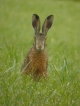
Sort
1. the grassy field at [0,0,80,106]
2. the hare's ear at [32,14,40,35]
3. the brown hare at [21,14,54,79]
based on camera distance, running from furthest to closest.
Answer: the hare's ear at [32,14,40,35]
the brown hare at [21,14,54,79]
the grassy field at [0,0,80,106]

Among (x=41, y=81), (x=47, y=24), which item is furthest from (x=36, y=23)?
(x=41, y=81)

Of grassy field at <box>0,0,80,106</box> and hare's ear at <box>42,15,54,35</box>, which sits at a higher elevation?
hare's ear at <box>42,15,54,35</box>

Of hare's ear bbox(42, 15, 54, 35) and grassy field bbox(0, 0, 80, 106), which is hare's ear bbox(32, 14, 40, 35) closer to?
hare's ear bbox(42, 15, 54, 35)

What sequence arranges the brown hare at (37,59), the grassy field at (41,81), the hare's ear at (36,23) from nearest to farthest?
the grassy field at (41,81), the brown hare at (37,59), the hare's ear at (36,23)

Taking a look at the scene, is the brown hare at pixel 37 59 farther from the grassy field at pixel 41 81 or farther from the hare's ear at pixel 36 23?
the grassy field at pixel 41 81

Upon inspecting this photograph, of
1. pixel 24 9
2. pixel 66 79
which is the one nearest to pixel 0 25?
pixel 24 9

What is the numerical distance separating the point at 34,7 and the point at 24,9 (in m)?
0.51

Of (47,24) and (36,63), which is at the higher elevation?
(47,24)

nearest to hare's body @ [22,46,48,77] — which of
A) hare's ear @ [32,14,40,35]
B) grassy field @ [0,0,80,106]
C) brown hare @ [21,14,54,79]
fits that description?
brown hare @ [21,14,54,79]

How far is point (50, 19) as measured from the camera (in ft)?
Result: 20.0

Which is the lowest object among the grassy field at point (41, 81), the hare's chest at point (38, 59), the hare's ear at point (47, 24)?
the grassy field at point (41, 81)

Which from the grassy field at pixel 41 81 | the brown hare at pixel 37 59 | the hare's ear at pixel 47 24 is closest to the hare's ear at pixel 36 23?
the brown hare at pixel 37 59

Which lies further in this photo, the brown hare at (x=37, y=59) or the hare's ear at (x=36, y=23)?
the hare's ear at (x=36, y=23)

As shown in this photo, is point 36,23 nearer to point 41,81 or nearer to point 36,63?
point 36,63
